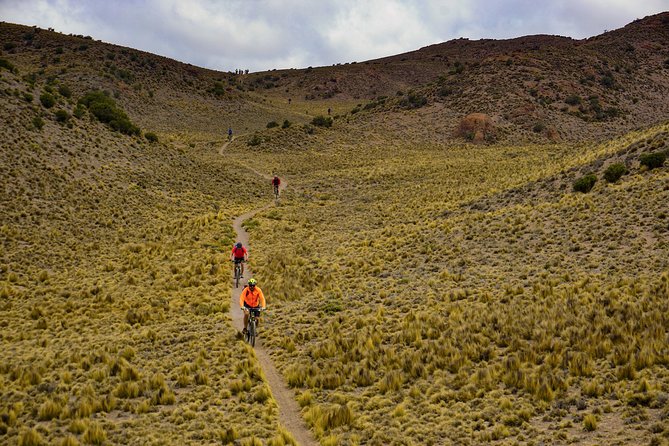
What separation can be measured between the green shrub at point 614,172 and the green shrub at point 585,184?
2.35 ft

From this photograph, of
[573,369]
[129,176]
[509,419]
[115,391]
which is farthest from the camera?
[129,176]

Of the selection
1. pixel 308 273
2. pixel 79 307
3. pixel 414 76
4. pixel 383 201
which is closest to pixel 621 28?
pixel 414 76

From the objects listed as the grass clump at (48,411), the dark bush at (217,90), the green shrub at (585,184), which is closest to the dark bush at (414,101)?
the dark bush at (217,90)

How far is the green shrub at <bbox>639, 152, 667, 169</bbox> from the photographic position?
94.9ft

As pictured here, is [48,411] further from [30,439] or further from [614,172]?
[614,172]

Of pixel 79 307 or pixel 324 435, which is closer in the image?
pixel 324 435

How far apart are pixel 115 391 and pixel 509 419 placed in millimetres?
9002

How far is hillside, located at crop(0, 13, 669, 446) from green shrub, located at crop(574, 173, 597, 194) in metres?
0.15

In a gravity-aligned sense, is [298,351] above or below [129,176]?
below

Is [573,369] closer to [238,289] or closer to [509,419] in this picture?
[509,419]

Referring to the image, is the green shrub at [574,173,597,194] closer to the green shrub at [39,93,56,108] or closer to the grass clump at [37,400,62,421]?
the grass clump at [37,400,62,421]

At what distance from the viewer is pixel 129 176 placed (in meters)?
41.8

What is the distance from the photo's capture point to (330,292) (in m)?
21.6

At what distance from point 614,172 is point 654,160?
6.91 ft
